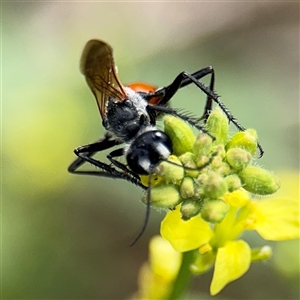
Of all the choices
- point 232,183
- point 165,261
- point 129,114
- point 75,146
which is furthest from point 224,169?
→ point 75,146

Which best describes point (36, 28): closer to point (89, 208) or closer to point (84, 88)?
point (84, 88)

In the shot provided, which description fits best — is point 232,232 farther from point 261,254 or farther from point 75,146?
point 75,146

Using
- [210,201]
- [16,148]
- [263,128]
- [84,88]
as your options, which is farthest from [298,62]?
[210,201]

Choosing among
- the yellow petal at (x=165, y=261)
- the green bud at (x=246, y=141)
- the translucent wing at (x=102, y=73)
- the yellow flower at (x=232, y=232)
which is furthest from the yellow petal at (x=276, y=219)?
the translucent wing at (x=102, y=73)

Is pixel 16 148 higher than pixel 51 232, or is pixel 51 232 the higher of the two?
pixel 16 148

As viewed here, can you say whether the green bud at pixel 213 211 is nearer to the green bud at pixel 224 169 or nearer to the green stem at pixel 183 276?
the green bud at pixel 224 169

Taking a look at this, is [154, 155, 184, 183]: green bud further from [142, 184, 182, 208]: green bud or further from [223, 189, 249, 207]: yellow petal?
[223, 189, 249, 207]: yellow petal

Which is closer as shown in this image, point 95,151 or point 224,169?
point 224,169
